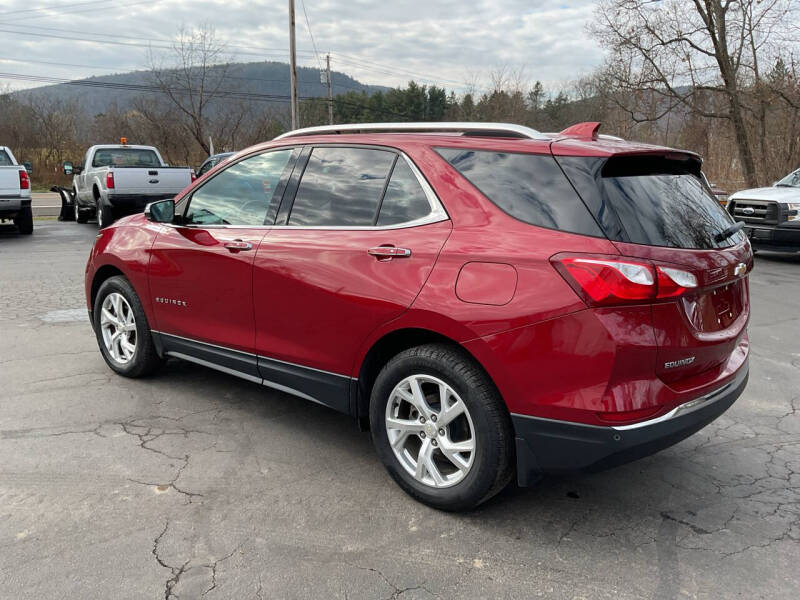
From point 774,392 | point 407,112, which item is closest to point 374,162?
point 774,392

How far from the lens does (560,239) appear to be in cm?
263

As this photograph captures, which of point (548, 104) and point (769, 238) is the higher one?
point (548, 104)

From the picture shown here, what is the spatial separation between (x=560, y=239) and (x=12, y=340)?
5.32 meters

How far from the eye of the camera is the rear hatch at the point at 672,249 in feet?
8.40

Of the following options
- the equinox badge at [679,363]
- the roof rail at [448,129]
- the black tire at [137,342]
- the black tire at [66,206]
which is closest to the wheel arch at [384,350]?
the equinox badge at [679,363]

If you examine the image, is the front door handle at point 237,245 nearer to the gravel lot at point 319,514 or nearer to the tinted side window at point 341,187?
the tinted side window at point 341,187

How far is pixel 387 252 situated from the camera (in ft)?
10.1

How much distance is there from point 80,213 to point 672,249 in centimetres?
1815

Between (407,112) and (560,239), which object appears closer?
(560,239)

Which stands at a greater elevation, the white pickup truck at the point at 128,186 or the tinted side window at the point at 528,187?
the tinted side window at the point at 528,187

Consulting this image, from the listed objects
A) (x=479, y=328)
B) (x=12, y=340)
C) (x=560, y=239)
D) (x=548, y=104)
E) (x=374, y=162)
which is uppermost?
(x=548, y=104)

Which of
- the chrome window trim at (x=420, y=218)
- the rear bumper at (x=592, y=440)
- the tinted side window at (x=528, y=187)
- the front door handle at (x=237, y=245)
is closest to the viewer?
the rear bumper at (x=592, y=440)

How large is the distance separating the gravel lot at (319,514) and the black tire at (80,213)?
14517 mm

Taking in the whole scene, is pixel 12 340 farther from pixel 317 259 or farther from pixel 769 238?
pixel 769 238
